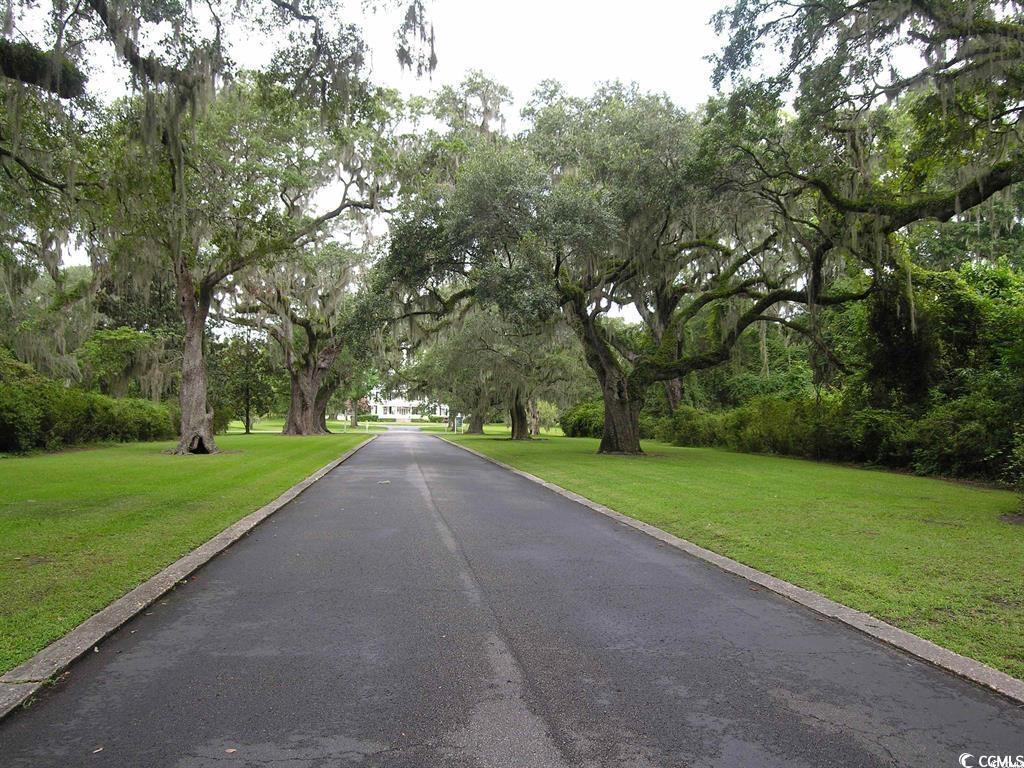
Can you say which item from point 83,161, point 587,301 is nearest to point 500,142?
point 587,301

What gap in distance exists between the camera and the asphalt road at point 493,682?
124 inches

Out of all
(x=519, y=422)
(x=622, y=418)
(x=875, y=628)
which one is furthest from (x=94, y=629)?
(x=519, y=422)

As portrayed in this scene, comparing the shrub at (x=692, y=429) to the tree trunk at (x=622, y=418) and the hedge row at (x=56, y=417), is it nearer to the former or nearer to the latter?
the tree trunk at (x=622, y=418)

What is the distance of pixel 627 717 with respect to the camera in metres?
3.47

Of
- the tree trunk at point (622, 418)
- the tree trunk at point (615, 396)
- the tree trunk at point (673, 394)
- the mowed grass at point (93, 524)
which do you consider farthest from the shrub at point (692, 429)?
the mowed grass at point (93, 524)

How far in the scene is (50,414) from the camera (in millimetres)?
21812

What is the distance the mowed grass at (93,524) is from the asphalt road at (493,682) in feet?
2.00

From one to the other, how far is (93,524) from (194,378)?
1569 centimetres

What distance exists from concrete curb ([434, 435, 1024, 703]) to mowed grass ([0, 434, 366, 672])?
5.51 metres

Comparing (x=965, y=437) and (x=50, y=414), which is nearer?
(x=965, y=437)

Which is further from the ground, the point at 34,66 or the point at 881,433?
the point at 34,66

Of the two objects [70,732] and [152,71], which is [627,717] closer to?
[70,732]

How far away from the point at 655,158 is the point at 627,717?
682 inches

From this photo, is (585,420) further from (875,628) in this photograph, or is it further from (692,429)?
(875,628)
